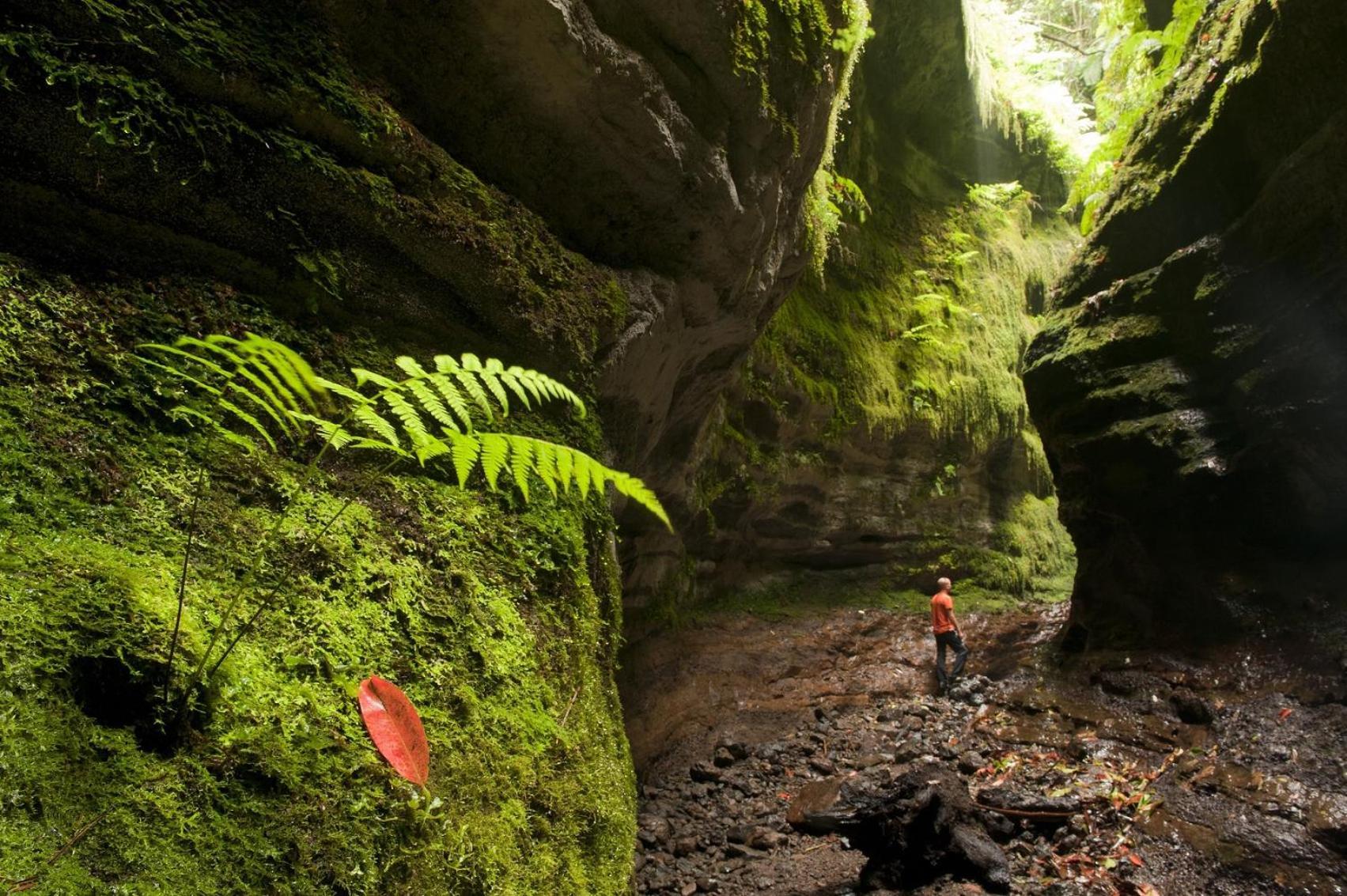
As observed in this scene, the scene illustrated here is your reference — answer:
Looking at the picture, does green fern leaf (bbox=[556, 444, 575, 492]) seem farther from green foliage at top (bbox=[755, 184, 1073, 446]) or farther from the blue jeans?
the blue jeans

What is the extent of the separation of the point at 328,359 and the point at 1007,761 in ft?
19.5

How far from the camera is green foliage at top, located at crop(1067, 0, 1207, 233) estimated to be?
7.43 m

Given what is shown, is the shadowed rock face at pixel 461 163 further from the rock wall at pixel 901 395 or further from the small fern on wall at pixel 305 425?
the rock wall at pixel 901 395

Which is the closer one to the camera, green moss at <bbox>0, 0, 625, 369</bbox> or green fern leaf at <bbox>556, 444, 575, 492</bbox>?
green fern leaf at <bbox>556, 444, 575, 492</bbox>

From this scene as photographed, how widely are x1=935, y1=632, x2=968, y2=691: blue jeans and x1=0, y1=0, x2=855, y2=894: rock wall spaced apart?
5726mm

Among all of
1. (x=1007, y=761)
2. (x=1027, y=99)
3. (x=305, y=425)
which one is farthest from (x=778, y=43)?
(x=1027, y=99)

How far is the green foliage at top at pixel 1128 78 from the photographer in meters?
7.43

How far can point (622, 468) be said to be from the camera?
4957 millimetres

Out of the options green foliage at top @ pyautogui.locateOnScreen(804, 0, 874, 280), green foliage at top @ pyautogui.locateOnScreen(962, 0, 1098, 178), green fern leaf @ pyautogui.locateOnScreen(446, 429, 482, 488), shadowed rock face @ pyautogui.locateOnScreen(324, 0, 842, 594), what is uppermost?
green foliage at top @ pyautogui.locateOnScreen(962, 0, 1098, 178)

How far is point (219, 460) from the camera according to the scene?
2.02 metres

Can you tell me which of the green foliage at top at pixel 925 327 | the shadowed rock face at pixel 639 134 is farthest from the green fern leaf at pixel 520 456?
the green foliage at top at pixel 925 327

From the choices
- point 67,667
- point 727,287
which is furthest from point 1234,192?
point 67,667

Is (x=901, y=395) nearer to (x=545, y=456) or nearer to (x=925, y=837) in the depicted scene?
(x=925, y=837)

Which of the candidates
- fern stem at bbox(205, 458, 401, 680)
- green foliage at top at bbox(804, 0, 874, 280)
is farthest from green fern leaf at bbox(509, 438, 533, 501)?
green foliage at top at bbox(804, 0, 874, 280)
